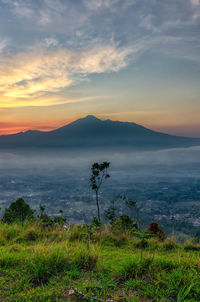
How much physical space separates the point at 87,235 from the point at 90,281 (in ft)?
8.38

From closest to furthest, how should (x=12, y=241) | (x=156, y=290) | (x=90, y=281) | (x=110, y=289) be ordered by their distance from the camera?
(x=156, y=290) → (x=110, y=289) → (x=90, y=281) → (x=12, y=241)

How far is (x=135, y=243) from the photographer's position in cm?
511

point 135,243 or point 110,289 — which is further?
point 135,243

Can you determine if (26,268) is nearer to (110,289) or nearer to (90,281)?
(90,281)

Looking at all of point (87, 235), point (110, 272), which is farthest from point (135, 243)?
point (110, 272)

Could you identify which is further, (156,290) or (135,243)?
(135,243)

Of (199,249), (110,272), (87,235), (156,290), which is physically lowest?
(199,249)

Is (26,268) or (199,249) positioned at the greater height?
(26,268)

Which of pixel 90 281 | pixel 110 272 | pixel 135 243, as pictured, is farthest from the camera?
pixel 135 243

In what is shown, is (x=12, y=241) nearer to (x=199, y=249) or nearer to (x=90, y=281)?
(x=90, y=281)

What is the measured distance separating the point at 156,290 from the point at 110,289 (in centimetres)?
56

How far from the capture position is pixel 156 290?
7.55ft

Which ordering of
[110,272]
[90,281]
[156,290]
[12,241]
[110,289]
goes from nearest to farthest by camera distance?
[156,290]
[110,289]
[90,281]
[110,272]
[12,241]

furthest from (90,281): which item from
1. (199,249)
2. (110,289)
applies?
(199,249)
